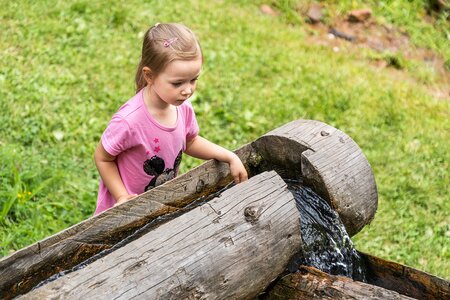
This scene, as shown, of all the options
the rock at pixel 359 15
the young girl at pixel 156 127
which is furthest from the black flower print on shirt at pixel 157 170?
the rock at pixel 359 15

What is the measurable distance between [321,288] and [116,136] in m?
1.05

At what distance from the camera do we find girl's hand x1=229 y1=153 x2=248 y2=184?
3.13m

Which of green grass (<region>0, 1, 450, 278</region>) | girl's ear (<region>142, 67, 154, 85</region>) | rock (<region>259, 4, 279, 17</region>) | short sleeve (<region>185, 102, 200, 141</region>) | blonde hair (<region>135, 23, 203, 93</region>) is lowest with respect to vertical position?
green grass (<region>0, 1, 450, 278</region>)

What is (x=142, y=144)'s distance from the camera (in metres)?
2.98

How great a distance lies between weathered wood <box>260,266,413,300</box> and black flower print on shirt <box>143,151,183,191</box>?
2.42 feet

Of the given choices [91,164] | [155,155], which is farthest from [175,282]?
[91,164]

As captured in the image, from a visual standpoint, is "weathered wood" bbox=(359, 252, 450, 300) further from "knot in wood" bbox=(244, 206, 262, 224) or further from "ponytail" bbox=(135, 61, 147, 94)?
"ponytail" bbox=(135, 61, 147, 94)

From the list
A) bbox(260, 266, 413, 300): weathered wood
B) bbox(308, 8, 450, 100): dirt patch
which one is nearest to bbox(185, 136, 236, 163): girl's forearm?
bbox(260, 266, 413, 300): weathered wood

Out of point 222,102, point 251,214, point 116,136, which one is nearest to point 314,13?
point 222,102

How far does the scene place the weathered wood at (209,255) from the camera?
2195mm

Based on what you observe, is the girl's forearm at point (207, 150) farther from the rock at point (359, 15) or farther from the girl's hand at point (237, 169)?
the rock at point (359, 15)

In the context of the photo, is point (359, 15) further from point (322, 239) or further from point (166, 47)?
point (166, 47)

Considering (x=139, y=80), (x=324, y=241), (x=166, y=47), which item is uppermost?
(x=166, y=47)

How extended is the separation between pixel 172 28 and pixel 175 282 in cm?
111
